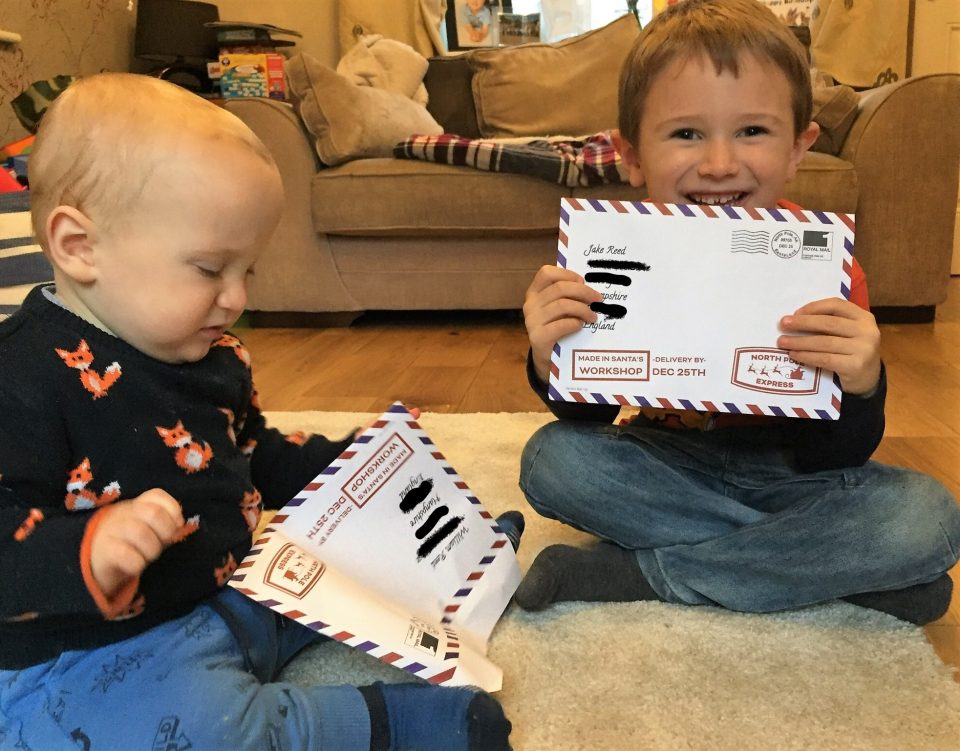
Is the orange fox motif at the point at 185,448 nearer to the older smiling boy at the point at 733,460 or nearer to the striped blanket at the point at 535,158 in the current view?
the older smiling boy at the point at 733,460

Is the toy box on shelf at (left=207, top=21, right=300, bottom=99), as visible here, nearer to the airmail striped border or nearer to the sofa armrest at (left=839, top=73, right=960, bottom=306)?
the sofa armrest at (left=839, top=73, right=960, bottom=306)

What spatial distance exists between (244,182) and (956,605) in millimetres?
796

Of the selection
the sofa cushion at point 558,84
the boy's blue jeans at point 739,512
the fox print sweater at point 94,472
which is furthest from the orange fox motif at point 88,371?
the sofa cushion at point 558,84

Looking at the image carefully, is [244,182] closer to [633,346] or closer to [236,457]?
[236,457]

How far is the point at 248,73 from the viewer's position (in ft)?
9.68

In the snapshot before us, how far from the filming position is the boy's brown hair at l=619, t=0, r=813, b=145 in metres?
0.84

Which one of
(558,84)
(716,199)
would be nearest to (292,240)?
(558,84)

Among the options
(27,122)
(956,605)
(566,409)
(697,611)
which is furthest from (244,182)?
(27,122)

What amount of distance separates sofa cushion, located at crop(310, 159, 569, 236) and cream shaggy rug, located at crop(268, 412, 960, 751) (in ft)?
4.65

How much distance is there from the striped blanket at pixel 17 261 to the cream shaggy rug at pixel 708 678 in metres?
0.80

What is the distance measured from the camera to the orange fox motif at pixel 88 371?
629mm

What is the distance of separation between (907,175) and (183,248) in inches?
77.5

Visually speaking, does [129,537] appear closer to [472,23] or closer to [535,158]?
[535,158]

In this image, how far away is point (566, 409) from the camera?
91cm
